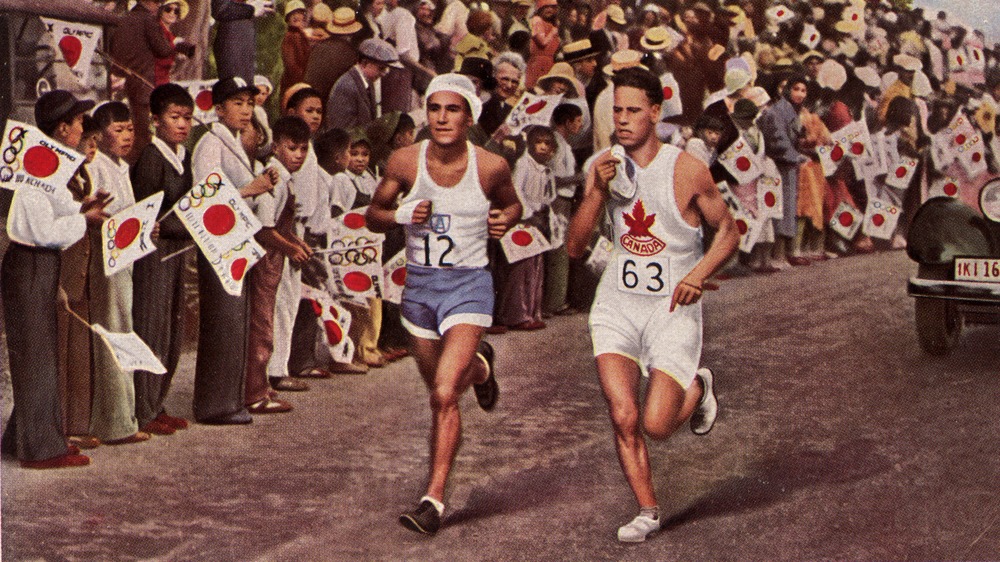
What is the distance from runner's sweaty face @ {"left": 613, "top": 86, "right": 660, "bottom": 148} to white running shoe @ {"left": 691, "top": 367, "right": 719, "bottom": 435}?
0.86m

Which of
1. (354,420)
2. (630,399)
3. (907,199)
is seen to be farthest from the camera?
(907,199)

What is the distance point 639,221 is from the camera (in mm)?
5172

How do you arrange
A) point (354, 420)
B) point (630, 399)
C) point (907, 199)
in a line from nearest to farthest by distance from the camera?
point (630, 399)
point (354, 420)
point (907, 199)

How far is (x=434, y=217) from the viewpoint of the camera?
518 cm

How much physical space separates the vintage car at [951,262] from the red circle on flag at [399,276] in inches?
78.6

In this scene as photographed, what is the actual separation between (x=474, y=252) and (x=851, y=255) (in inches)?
67.5

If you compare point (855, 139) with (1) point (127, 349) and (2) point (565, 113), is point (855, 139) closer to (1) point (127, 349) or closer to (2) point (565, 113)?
(2) point (565, 113)

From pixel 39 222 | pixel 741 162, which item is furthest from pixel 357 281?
pixel 741 162

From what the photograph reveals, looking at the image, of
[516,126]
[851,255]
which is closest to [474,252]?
[516,126]

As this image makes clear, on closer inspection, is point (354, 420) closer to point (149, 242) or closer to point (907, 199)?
point (149, 242)

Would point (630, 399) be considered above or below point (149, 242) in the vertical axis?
below

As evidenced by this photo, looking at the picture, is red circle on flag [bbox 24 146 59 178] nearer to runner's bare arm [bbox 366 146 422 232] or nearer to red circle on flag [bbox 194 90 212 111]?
red circle on flag [bbox 194 90 212 111]

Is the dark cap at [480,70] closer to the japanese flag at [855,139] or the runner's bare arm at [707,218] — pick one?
the runner's bare arm at [707,218]

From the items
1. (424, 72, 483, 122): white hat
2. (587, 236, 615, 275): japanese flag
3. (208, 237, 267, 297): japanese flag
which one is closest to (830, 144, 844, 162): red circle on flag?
(587, 236, 615, 275): japanese flag
